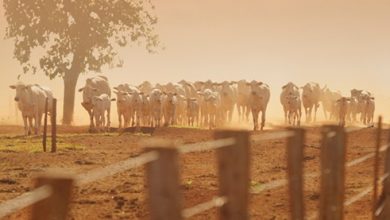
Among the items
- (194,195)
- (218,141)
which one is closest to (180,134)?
(194,195)

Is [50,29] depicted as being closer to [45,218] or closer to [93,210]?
[93,210]

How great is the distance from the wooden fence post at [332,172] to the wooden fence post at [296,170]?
81 centimetres

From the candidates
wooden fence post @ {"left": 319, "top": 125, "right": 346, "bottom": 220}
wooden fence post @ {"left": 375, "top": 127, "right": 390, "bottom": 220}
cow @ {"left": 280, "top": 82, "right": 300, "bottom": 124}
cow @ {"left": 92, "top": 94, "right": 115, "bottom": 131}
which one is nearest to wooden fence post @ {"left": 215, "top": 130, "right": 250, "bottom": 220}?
wooden fence post @ {"left": 319, "top": 125, "right": 346, "bottom": 220}

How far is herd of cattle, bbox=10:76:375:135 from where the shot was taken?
1415 inches

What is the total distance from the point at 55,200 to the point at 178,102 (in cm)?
4208

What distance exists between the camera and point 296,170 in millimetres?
6168

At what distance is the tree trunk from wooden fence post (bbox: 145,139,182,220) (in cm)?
4438

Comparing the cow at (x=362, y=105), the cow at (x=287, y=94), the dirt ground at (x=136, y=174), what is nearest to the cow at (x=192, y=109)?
the cow at (x=287, y=94)

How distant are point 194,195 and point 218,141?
29.7 ft

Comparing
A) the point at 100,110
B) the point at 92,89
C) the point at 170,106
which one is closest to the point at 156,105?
the point at 170,106

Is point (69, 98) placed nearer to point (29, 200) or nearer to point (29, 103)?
point (29, 103)

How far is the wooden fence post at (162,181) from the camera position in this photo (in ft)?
12.9

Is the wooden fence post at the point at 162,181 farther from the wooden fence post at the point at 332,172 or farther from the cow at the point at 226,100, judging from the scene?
the cow at the point at 226,100

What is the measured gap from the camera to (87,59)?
4919 cm
